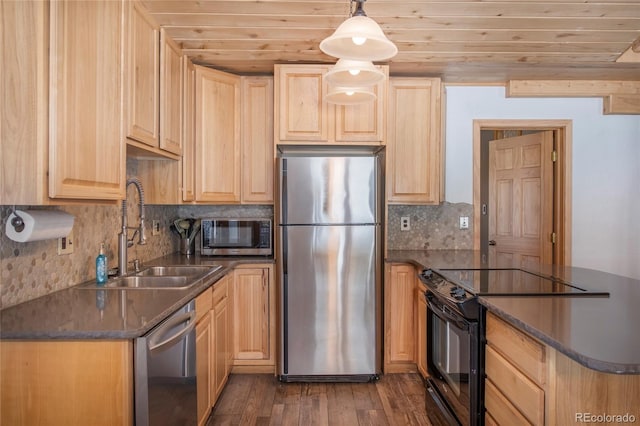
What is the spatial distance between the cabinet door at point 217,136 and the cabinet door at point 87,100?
1.06 meters

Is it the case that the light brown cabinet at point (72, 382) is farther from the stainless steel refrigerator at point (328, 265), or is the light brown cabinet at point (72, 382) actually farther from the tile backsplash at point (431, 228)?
the tile backsplash at point (431, 228)

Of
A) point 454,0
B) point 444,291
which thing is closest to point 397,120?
point 454,0

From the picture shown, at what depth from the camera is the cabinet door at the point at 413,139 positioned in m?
3.06

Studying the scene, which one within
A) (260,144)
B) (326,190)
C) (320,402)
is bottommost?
(320,402)

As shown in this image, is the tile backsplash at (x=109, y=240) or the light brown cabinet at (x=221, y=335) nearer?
Result: the tile backsplash at (x=109, y=240)

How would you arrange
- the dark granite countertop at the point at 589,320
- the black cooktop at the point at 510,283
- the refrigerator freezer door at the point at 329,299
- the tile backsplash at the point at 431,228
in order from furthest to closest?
the tile backsplash at the point at 431,228 < the refrigerator freezer door at the point at 329,299 < the black cooktop at the point at 510,283 < the dark granite countertop at the point at 589,320

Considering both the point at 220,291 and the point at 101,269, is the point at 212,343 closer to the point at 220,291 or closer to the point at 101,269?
the point at 220,291

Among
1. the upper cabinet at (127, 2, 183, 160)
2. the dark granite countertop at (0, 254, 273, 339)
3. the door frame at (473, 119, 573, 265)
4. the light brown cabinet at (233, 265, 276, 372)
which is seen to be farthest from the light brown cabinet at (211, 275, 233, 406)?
the door frame at (473, 119, 573, 265)

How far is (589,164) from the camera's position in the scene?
3379 mm

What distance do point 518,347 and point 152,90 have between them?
7.00 ft

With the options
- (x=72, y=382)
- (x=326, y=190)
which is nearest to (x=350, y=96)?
(x=326, y=190)

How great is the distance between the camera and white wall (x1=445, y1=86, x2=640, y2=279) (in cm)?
336

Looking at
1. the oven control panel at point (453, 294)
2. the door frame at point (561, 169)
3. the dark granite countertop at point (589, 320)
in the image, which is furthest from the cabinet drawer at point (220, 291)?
the door frame at point (561, 169)

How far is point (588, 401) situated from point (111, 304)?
1715 millimetres
